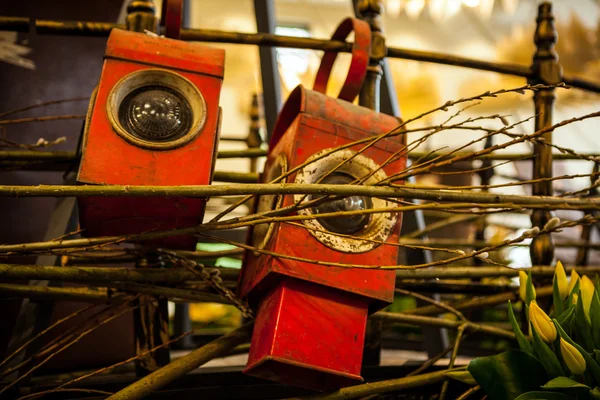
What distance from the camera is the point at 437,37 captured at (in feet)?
27.7

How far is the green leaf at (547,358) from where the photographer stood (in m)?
0.83

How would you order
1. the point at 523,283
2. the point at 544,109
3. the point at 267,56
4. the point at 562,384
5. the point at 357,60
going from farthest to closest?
the point at 267,56 → the point at 544,109 → the point at 357,60 → the point at 523,283 → the point at 562,384

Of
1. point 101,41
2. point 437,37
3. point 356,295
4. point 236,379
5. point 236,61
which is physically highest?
point 437,37

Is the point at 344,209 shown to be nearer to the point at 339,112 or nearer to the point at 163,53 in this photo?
the point at 339,112

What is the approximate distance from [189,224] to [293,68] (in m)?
5.63

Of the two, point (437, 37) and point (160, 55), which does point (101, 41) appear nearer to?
point (160, 55)

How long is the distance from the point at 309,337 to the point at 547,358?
0.31 meters

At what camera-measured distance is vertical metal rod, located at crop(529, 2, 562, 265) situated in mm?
1216

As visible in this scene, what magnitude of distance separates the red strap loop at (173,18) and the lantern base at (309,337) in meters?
0.48

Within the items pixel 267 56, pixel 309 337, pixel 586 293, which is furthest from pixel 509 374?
pixel 267 56

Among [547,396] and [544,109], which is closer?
[547,396]

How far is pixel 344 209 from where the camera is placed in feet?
3.14

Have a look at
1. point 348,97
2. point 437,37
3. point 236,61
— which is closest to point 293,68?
point 236,61

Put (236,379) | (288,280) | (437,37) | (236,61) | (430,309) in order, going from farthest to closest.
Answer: (437,37), (236,61), (430,309), (236,379), (288,280)
